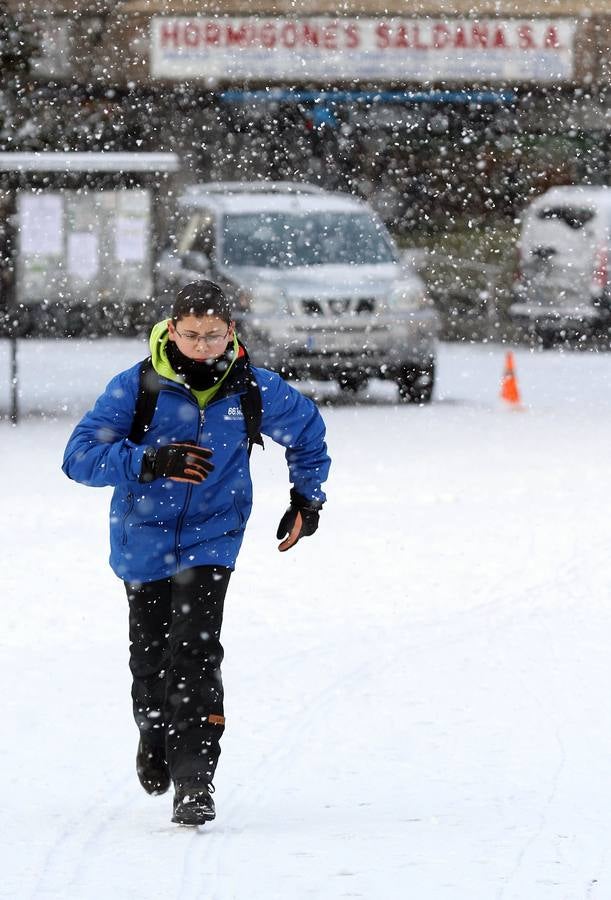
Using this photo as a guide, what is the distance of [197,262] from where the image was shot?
57.1ft

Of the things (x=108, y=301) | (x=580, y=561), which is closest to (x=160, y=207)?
(x=108, y=301)

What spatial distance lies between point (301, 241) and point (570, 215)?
579 centimetres

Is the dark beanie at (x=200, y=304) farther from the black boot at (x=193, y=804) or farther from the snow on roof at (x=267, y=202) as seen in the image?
the snow on roof at (x=267, y=202)

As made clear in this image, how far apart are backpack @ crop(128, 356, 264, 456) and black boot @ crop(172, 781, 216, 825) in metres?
0.85

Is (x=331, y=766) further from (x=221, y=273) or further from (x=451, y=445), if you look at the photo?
(x=221, y=273)

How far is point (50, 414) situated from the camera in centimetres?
1677

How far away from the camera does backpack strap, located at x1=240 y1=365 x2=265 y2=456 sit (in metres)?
5.00

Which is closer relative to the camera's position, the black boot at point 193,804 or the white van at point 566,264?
the black boot at point 193,804

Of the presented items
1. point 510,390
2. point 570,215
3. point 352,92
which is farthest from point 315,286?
point 352,92

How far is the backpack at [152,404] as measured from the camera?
4.93 metres

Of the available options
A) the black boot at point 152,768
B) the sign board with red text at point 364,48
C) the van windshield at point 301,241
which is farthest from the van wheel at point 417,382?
the black boot at point 152,768

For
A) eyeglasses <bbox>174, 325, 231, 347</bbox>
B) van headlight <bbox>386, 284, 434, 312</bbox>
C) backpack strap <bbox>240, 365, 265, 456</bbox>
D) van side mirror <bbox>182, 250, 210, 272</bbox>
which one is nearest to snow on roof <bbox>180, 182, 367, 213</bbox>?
van side mirror <bbox>182, 250, 210, 272</bbox>

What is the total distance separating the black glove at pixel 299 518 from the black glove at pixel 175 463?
1.35ft

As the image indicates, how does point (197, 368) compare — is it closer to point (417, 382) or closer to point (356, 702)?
point (356, 702)
